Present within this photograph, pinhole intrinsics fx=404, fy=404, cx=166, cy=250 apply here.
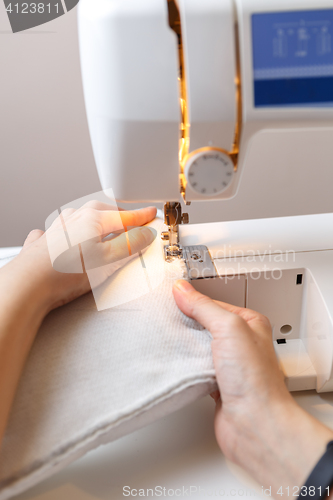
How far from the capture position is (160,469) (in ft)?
1.73

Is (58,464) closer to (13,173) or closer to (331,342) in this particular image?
(331,342)

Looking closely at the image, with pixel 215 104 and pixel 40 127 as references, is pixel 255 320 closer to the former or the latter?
pixel 215 104

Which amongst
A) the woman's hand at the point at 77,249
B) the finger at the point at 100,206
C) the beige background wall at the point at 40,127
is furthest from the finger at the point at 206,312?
the beige background wall at the point at 40,127

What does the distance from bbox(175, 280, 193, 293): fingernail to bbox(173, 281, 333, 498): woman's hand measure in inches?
2.8

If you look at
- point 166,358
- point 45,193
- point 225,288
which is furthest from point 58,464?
point 45,193

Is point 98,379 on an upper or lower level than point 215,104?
lower

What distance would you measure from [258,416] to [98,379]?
0.20 metres

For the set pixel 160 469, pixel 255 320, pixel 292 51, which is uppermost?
pixel 292 51

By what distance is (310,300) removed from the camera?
0.68 m

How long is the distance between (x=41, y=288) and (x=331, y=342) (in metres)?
0.43

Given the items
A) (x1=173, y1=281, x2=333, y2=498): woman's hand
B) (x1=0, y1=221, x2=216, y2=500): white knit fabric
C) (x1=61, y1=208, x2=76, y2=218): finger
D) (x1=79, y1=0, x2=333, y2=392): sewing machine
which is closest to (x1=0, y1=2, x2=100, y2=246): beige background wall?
(x1=61, y1=208, x2=76, y2=218): finger

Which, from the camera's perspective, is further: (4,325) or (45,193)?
(45,193)

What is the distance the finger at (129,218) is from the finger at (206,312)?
18cm

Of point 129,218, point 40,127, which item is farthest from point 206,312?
point 40,127
